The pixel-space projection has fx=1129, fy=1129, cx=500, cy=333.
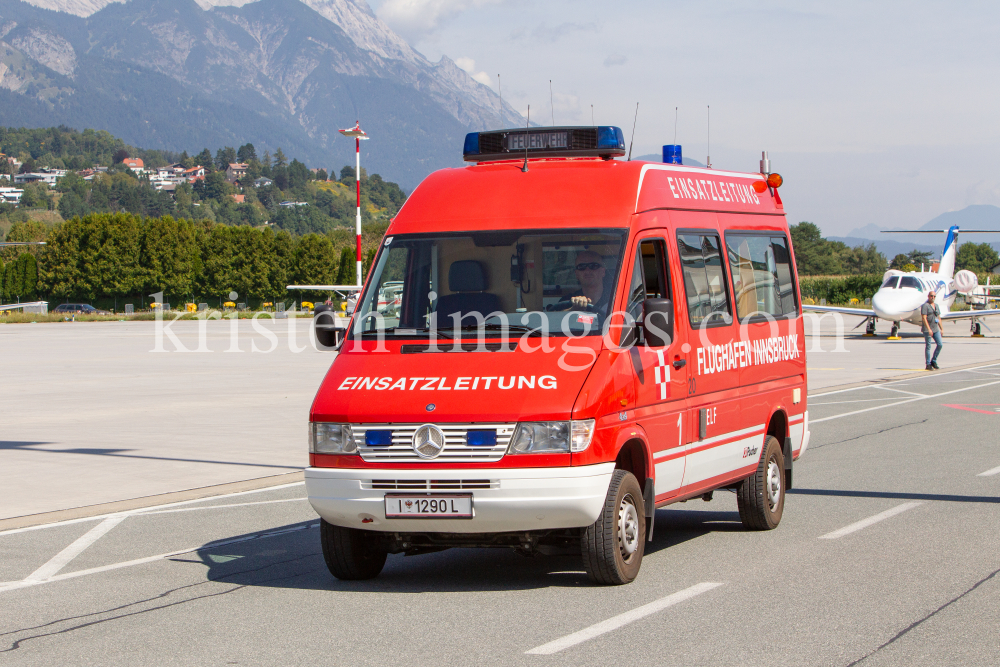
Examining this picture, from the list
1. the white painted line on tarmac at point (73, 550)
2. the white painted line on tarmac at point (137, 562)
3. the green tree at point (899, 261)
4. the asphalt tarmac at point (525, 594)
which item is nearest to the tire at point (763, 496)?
the asphalt tarmac at point (525, 594)

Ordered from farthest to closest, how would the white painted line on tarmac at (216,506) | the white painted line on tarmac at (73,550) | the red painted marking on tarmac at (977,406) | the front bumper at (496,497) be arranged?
the red painted marking on tarmac at (977,406) < the white painted line on tarmac at (216,506) < the white painted line on tarmac at (73,550) < the front bumper at (496,497)

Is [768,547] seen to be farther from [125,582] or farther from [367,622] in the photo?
[125,582]

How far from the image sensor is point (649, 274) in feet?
24.9

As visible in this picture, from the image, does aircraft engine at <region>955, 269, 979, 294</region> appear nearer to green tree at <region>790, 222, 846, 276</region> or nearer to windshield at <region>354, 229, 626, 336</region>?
windshield at <region>354, 229, 626, 336</region>

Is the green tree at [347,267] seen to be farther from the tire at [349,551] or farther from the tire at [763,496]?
the tire at [349,551]

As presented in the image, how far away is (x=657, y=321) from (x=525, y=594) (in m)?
1.81

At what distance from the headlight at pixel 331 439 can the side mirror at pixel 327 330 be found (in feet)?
2.78

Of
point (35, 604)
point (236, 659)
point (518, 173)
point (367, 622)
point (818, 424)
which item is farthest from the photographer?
point (818, 424)

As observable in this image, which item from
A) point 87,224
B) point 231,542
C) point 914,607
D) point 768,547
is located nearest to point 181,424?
point 231,542

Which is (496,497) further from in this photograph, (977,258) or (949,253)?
(977,258)

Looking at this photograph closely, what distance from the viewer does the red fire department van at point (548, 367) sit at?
21.0ft

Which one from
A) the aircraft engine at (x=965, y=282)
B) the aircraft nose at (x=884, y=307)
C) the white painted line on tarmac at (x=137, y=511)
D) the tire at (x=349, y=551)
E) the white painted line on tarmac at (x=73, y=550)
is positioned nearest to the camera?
the tire at (x=349, y=551)

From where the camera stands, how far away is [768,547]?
26.7 ft

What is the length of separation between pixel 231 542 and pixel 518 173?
11.7 feet
